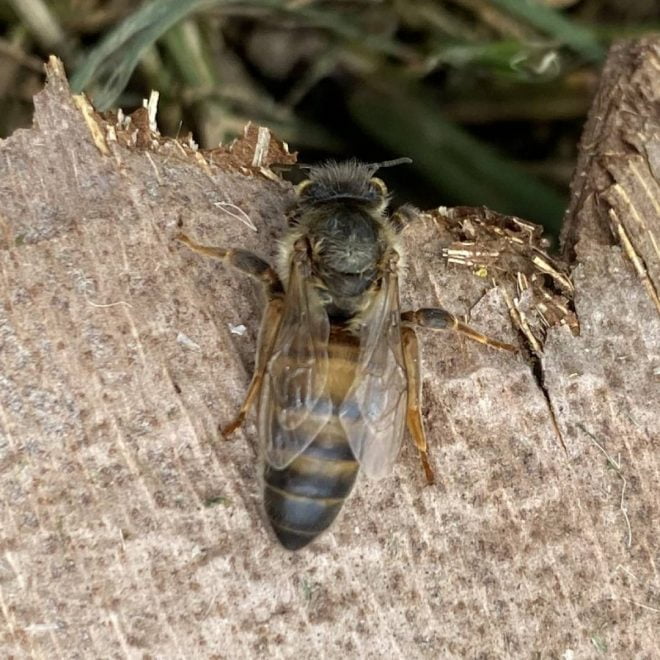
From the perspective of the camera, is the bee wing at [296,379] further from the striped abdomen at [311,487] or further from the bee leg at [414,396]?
the bee leg at [414,396]

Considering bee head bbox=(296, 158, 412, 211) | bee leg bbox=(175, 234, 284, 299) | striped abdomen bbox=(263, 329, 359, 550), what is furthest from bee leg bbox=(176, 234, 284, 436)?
bee head bbox=(296, 158, 412, 211)

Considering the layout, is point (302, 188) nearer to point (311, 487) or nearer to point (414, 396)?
point (414, 396)

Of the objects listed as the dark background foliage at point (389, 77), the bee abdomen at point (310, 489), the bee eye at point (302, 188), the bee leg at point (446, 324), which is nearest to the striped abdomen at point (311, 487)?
the bee abdomen at point (310, 489)

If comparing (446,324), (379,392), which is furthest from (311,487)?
(446,324)

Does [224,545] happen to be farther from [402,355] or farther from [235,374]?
[402,355]

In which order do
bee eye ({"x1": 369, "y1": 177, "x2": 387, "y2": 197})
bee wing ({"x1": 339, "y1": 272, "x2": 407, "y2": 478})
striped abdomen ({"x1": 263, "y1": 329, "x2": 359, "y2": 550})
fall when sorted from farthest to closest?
bee eye ({"x1": 369, "y1": 177, "x2": 387, "y2": 197}), bee wing ({"x1": 339, "y1": 272, "x2": 407, "y2": 478}), striped abdomen ({"x1": 263, "y1": 329, "x2": 359, "y2": 550})

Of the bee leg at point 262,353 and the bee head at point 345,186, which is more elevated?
the bee head at point 345,186

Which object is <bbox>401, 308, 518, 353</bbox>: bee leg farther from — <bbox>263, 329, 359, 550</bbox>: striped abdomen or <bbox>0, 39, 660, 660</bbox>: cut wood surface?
<bbox>263, 329, 359, 550</bbox>: striped abdomen

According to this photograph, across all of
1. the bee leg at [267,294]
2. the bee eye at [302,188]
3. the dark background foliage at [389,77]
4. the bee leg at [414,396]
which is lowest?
the bee leg at [414,396]
